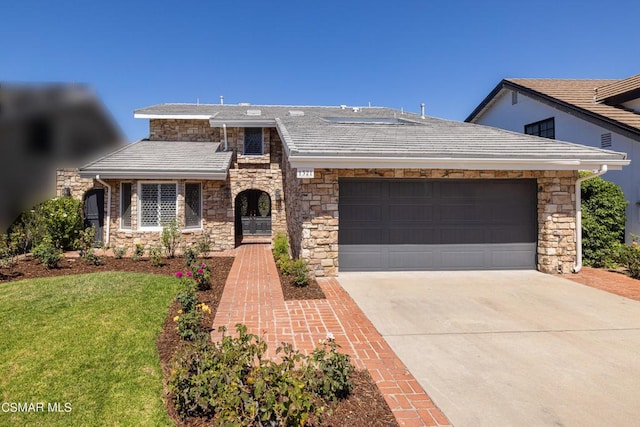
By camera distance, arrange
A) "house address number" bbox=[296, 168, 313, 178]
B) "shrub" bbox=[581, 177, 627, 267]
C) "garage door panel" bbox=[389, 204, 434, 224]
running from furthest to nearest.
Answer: "shrub" bbox=[581, 177, 627, 267] < "garage door panel" bbox=[389, 204, 434, 224] < "house address number" bbox=[296, 168, 313, 178]

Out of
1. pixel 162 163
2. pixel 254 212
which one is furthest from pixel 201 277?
pixel 254 212

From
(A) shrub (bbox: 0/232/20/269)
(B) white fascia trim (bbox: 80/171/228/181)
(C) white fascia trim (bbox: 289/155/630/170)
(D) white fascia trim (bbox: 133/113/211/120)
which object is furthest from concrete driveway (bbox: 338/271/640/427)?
(D) white fascia trim (bbox: 133/113/211/120)

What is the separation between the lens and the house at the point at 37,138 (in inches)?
386

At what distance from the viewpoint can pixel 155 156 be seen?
1302cm

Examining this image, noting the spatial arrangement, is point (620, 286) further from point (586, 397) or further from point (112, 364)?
point (112, 364)

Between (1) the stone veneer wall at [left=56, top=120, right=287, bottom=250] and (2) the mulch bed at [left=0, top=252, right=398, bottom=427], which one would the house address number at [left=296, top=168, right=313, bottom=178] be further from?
(1) the stone veneer wall at [left=56, top=120, right=287, bottom=250]

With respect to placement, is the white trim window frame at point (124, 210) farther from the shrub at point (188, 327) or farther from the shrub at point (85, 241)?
the shrub at point (188, 327)

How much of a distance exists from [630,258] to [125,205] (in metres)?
16.1

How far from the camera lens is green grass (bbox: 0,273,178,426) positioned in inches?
126

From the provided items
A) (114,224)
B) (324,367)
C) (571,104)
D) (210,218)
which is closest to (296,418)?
(324,367)

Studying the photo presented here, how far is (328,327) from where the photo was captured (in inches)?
203

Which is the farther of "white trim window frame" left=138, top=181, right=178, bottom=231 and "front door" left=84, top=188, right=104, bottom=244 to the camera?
"front door" left=84, top=188, right=104, bottom=244
